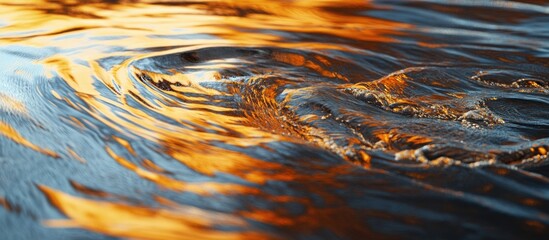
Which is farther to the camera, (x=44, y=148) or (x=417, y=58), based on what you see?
(x=417, y=58)

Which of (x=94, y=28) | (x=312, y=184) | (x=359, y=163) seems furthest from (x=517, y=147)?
(x=94, y=28)

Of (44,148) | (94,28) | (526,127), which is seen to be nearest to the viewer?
(44,148)

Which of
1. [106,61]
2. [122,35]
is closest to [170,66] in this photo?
[106,61]

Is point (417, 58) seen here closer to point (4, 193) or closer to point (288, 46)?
point (288, 46)

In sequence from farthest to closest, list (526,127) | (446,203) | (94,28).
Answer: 1. (94,28)
2. (526,127)
3. (446,203)

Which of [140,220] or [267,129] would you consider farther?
[267,129]

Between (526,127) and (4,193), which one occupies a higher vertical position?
(4,193)

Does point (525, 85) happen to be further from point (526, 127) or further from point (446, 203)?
point (446, 203)
